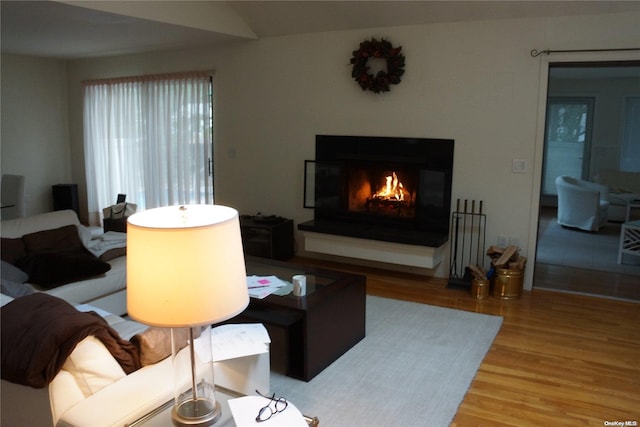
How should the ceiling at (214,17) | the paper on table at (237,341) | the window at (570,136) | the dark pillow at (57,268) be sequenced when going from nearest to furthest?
the paper on table at (237,341), the dark pillow at (57,268), the ceiling at (214,17), the window at (570,136)

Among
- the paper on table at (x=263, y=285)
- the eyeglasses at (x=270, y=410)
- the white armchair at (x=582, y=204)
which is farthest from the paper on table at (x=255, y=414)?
the white armchair at (x=582, y=204)

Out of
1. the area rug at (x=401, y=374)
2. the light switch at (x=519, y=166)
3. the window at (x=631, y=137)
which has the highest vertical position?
the window at (x=631, y=137)

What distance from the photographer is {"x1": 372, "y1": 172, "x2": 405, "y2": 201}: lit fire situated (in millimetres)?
5121

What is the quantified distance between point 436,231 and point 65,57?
5512 millimetres

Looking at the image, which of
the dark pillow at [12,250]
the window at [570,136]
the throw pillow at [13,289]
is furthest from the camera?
the window at [570,136]

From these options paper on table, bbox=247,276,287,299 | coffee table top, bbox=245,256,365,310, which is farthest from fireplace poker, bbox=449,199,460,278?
paper on table, bbox=247,276,287,299

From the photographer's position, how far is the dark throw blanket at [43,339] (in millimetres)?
1753

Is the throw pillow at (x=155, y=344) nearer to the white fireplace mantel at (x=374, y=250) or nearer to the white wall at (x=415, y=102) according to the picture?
the white fireplace mantel at (x=374, y=250)

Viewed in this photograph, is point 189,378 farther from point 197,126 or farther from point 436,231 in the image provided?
point 197,126

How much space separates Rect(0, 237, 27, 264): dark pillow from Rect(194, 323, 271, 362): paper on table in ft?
6.24

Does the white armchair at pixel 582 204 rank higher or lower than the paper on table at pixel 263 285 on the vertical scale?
higher

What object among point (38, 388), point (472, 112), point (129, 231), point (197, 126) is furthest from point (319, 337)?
point (197, 126)

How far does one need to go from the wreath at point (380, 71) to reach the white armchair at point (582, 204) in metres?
3.56

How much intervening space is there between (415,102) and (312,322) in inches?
104
